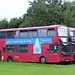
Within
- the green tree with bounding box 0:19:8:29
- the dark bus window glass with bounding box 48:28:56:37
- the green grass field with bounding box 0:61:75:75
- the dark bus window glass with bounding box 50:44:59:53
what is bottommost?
the green grass field with bounding box 0:61:75:75

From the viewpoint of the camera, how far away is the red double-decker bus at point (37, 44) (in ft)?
80.2

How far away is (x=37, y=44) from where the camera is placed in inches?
1022

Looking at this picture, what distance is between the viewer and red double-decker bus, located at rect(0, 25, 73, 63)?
24438 millimetres

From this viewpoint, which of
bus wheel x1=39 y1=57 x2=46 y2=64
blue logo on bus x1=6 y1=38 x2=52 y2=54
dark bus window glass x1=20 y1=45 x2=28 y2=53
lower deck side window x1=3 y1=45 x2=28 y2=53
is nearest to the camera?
blue logo on bus x1=6 y1=38 x2=52 y2=54

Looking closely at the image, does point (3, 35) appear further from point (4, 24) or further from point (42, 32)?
point (4, 24)

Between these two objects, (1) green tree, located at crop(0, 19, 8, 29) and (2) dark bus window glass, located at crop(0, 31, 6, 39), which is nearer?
(2) dark bus window glass, located at crop(0, 31, 6, 39)

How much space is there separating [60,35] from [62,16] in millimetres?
21827

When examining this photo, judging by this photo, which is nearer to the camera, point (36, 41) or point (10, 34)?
point (36, 41)

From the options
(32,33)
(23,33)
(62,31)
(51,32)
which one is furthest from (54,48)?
(23,33)

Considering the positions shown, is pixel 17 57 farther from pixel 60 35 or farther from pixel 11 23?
pixel 11 23

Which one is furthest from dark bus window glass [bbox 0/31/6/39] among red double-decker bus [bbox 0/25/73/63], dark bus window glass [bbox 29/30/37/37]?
dark bus window glass [bbox 29/30/37/37]

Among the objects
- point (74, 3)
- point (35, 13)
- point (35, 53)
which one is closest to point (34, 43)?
point (35, 53)

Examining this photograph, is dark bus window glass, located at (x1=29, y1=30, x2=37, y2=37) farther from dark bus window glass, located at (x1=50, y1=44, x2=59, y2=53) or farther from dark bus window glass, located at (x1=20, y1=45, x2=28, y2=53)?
dark bus window glass, located at (x1=50, y1=44, x2=59, y2=53)

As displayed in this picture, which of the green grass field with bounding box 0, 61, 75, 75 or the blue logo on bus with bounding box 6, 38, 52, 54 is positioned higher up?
the blue logo on bus with bounding box 6, 38, 52, 54
